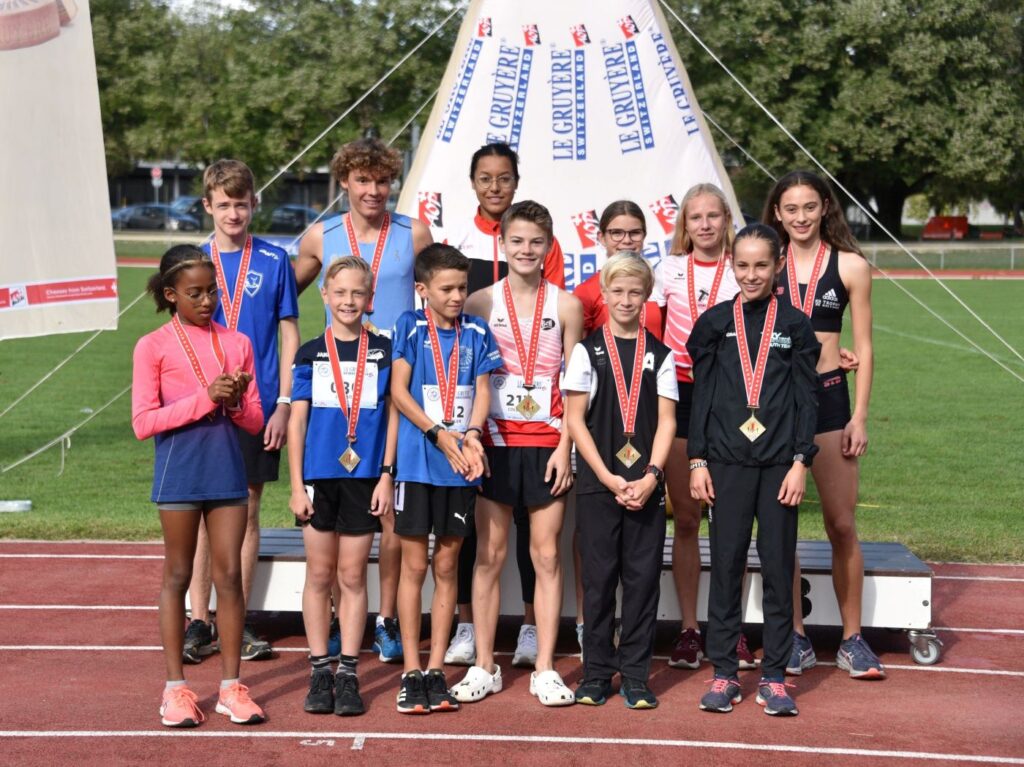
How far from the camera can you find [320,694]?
523 cm

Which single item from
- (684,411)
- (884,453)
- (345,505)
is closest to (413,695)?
(345,505)

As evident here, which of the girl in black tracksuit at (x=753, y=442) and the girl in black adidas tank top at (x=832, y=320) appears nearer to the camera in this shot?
the girl in black tracksuit at (x=753, y=442)

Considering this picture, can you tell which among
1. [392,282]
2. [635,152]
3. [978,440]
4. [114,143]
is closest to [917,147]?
[114,143]

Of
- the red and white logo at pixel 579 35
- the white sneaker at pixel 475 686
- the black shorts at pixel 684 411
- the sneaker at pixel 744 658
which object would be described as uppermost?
the red and white logo at pixel 579 35

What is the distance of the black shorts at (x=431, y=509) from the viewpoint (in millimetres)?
5289

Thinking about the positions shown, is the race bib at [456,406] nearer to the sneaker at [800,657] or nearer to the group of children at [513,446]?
the group of children at [513,446]

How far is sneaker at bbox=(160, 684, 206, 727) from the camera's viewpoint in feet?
16.5

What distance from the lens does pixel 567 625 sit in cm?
660

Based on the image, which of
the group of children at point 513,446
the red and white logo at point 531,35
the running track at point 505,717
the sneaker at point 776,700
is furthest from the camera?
the red and white logo at point 531,35

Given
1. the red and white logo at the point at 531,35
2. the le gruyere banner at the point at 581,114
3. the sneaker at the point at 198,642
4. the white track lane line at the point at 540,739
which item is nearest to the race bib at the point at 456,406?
the white track lane line at the point at 540,739

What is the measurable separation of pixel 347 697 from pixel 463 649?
0.80m

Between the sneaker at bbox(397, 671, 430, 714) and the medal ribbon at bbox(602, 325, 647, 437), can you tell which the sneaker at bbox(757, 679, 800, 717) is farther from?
the sneaker at bbox(397, 671, 430, 714)

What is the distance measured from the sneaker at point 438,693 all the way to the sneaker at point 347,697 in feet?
0.81

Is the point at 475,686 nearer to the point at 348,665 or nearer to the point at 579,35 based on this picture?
the point at 348,665
